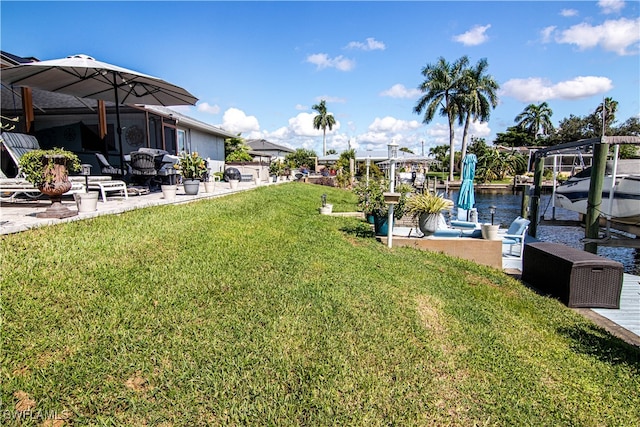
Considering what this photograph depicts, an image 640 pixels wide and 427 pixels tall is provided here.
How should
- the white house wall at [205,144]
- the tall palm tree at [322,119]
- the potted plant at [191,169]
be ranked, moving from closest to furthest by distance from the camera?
the potted plant at [191,169] < the white house wall at [205,144] < the tall palm tree at [322,119]

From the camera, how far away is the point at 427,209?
7.09m

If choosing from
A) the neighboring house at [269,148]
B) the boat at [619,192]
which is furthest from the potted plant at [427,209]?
the neighboring house at [269,148]

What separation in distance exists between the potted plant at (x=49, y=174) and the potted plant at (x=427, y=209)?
583 cm

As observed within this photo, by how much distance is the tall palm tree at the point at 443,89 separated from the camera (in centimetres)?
3597

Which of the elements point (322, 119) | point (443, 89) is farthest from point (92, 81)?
point (322, 119)

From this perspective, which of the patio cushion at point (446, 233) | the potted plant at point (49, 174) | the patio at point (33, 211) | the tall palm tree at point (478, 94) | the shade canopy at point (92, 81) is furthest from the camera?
the tall palm tree at point (478, 94)

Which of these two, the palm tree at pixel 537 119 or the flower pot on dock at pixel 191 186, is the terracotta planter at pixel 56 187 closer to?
the flower pot on dock at pixel 191 186

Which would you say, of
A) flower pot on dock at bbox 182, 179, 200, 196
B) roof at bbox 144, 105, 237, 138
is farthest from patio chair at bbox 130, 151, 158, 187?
roof at bbox 144, 105, 237, 138

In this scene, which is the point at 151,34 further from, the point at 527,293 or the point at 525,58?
the point at 525,58

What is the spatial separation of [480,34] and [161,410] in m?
10.9

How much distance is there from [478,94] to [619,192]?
103 feet

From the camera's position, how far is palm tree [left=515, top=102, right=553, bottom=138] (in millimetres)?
A: 55250

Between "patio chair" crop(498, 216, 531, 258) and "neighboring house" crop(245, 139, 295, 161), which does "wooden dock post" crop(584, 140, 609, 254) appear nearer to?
"patio chair" crop(498, 216, 531, 258)

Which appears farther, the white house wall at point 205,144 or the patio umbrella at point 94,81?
the white house wall at point 205,144
